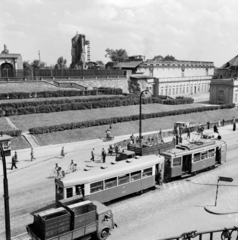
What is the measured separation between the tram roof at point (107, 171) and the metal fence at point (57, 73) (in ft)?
138

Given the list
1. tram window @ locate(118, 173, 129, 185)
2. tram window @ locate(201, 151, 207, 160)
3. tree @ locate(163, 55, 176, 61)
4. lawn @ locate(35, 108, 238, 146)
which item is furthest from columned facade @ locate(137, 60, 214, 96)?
tram window @ locate(118, 173, 129, 185)

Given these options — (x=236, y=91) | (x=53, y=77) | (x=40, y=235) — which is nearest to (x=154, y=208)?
(x=40, y=235)

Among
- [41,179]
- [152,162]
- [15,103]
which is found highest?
[15,103]

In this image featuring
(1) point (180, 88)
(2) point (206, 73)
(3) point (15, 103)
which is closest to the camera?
(3) point (15, 103)

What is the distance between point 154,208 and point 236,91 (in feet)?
187

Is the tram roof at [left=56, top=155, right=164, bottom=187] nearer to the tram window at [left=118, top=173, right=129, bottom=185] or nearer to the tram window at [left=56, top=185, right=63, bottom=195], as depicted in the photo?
the tram window at [left=118, top=173, right=129, bottom=185]

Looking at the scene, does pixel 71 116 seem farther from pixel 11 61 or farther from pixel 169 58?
pixel 169 58

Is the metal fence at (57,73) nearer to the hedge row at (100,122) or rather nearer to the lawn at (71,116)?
the lawn at (71,116)

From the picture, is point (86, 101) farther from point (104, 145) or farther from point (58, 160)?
point (58, 160)

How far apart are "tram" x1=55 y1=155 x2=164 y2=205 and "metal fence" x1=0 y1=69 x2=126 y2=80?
138ft

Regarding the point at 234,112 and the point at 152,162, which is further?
the point at 234,112

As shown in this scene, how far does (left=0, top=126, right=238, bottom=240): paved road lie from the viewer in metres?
15.6

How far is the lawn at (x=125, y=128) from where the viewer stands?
35812 mm

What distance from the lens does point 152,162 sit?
2014 cm
